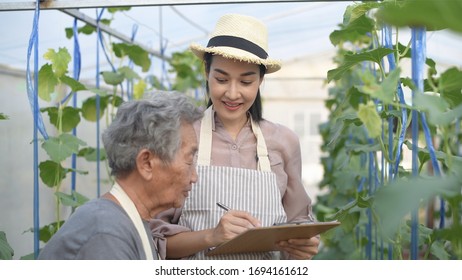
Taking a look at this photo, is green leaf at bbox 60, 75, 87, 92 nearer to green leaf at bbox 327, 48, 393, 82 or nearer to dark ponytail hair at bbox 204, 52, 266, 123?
dark ponytail hair at bbox 204, 52, 266, 123

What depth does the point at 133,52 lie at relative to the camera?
147 inches

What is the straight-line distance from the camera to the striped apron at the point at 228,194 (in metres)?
1.90

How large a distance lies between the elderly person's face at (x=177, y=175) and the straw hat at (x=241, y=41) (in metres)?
0.40

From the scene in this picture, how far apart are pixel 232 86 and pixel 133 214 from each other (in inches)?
23.6

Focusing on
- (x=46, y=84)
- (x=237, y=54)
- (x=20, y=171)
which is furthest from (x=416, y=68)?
(x=20, y=171)

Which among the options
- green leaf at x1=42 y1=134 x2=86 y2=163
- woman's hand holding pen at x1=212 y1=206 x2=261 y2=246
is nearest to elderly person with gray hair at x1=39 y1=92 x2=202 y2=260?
woman's hand holding pen at x1=212 y1=206 x2=261 y2=246

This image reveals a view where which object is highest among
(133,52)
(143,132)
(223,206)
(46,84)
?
(133,52)

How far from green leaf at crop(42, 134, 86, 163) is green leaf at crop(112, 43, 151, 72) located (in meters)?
1.14

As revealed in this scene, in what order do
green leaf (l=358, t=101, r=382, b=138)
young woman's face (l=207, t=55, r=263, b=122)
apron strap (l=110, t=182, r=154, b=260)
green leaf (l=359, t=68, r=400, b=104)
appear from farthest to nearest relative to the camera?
young woman's face (l=207, t=55, r=263, b=122) → apron strap (l=110, t=182, r=154, b=260) → green leaf (l=358, t=101, r=382, b=138) → green leaf (l=359, t=68, r=400, b=104)

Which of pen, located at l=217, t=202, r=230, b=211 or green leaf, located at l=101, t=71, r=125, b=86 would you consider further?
green leaf, located at l=101, t=71, r=125, b=86

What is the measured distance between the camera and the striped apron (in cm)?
190

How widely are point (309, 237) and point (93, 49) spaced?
3.55 m

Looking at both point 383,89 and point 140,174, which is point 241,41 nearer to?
point 140,174

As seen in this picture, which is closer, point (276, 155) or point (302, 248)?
point (302, 248)
